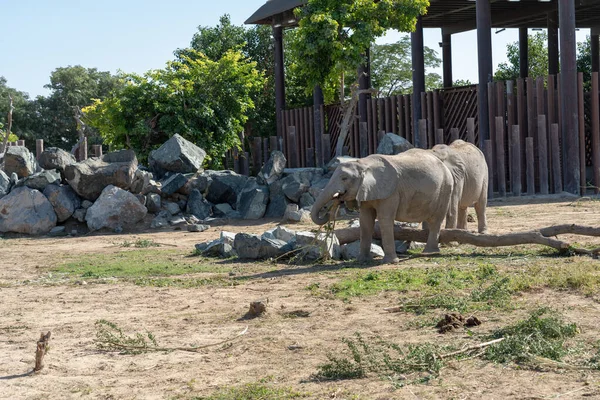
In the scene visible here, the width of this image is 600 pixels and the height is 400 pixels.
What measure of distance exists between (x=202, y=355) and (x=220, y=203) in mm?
13544

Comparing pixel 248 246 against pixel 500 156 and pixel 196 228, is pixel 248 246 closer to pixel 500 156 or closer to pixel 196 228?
pixel 196 228

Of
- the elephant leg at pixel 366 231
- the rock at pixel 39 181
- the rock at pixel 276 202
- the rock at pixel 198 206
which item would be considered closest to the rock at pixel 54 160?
the rock at pixel 39 181

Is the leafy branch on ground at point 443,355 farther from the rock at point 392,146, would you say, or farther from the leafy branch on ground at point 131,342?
the rock at point 392,146

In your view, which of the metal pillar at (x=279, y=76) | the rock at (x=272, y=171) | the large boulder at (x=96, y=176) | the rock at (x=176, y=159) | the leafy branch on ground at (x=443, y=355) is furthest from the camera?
the metal pillar at (x=279, y=76)

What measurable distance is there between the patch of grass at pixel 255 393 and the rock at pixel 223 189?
1449 centimetres

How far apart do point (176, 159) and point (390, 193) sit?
10.1 m

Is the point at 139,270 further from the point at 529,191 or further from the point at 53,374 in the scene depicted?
the point at 529,191

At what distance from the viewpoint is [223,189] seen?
806 inches

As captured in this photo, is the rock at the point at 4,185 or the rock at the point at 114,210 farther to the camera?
the rock at the point at 4,185

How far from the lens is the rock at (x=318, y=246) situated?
1174 centimetres

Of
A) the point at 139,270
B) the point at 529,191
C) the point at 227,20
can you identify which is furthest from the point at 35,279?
the point at 227,20

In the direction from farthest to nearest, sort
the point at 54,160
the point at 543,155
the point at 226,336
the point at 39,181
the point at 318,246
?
the point at 543,155
the point at 54,160
the point at 39,181
the point at 318,246
the point at 226,336

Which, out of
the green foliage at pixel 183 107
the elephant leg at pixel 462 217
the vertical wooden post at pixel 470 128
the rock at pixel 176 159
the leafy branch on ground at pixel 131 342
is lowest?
the leafy branch on ground at pixel 131 342

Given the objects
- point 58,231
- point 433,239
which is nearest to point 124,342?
point 433,239
